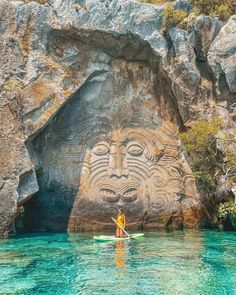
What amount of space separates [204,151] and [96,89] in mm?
4572

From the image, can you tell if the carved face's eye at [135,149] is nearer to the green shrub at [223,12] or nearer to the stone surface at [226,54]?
the stone surface at [226,54]

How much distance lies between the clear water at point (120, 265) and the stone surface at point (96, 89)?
243 centimetres

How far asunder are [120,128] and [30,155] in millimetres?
3560

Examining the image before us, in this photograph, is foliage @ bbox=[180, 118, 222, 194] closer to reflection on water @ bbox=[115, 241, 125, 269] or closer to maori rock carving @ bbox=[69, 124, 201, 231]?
maori rock carving @ bbox=[69, 124, 201, 231]

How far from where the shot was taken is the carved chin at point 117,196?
18.5 m

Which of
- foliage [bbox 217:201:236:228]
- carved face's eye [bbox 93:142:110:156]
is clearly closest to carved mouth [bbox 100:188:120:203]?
carved face's eye [bbox 93:142:110:156]

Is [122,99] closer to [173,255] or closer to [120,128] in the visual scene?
[120,128]

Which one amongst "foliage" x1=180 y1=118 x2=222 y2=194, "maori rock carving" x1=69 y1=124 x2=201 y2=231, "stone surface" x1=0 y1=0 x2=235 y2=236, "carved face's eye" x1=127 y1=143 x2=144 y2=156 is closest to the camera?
"stone surface" x1=0 y1=0 x2=235 y2=236

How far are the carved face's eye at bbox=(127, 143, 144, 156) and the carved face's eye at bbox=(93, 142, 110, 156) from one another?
81 cm

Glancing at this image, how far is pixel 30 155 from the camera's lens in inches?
701

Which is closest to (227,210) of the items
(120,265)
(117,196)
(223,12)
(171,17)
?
(117,196)

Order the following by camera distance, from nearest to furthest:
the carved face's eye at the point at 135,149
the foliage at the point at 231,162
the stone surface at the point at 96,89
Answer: the foliage at the point at 231,162, the stone surface at the point at 96,89, the carved face's eye at the point at 135,149

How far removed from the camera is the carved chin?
1855cm

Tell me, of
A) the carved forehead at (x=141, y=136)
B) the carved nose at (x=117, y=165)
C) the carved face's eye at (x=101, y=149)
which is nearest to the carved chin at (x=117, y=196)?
the carved nose at (x=117, y=165)
